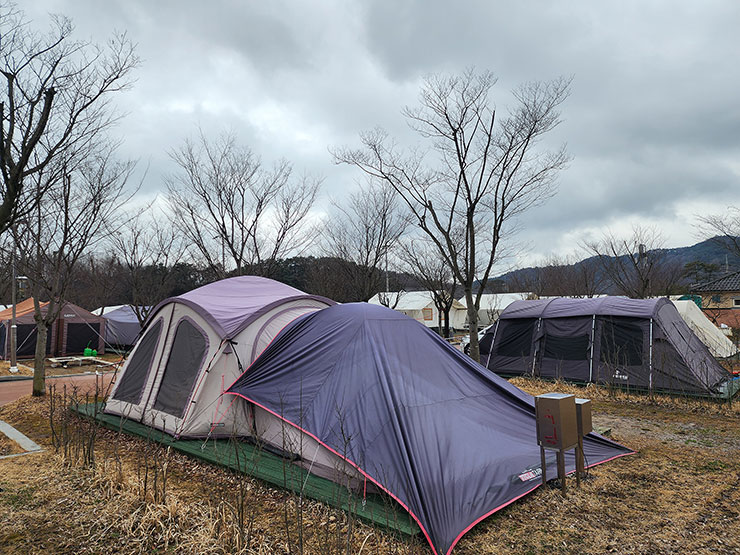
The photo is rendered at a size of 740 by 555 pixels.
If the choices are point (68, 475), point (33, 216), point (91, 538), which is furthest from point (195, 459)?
point (33, 216)

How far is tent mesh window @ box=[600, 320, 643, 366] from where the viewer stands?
30.2 feet

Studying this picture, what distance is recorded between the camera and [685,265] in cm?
3875

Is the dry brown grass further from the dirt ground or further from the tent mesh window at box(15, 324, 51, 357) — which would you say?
the dirt ground

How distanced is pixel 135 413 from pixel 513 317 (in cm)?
793

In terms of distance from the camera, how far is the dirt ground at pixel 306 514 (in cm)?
333

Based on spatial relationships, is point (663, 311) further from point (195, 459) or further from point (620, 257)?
point (620, 257)

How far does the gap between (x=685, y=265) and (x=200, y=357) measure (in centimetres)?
4280

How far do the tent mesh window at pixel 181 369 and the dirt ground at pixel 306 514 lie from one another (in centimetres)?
81

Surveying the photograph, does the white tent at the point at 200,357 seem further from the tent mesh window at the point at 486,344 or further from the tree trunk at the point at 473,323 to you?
the tent mesh window at the point at 486,344

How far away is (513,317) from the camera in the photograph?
11.0 meters

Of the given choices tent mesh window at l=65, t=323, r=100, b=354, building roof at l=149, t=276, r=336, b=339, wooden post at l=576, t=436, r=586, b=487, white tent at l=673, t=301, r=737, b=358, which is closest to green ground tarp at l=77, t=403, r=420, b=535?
building roof at l=149, t=276, r=336, b=339

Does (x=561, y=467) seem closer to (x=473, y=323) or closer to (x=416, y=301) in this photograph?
(x=473, y=323)

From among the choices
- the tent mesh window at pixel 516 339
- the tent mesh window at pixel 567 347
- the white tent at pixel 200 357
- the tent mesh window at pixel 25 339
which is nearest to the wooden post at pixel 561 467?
the white tent at pixel 200 357

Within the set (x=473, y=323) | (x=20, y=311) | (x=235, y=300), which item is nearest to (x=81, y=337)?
(x=20, y=311)
